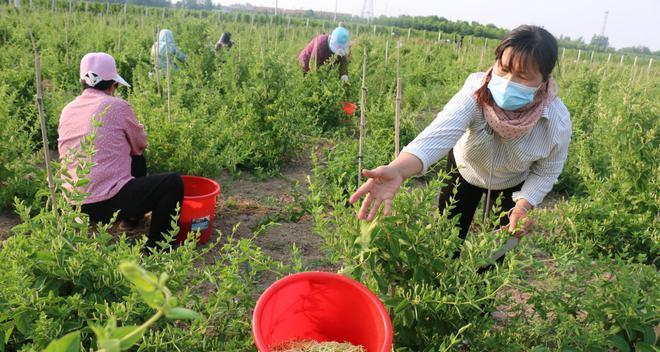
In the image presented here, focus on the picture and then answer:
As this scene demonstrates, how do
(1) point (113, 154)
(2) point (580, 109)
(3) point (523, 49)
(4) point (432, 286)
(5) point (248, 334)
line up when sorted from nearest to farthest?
1. (4) point (432, 286)
2. (3) point (523, 49)
3. (5) point (248, 334)
4. (1) point (113, 154)
5. (2) point (580, 109)

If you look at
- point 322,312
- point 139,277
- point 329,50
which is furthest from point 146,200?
point 329,50

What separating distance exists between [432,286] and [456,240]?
0.21 metres

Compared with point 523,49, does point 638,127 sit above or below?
below

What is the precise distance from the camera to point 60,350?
26.6 inches

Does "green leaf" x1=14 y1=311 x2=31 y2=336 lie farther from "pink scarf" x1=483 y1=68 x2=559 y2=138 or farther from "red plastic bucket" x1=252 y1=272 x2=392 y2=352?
"pink scarf" x1=483 y1=68 x2=559 y2=138

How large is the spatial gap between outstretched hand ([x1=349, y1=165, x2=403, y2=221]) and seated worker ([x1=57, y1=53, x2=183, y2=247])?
1596 millimetres

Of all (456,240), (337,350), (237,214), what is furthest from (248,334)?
(237,214)

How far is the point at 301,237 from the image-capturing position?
3.61 meters

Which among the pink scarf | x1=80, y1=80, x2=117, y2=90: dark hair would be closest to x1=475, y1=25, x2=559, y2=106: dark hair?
the pink scarf

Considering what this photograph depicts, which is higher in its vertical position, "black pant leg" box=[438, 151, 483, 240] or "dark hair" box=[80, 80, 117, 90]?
"dark hair" box=[80, 80, 117, 90]

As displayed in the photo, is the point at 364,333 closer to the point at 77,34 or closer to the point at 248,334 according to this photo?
the point at 248,334

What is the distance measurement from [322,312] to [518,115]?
1192 mm

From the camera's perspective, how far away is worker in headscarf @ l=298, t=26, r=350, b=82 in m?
6.36

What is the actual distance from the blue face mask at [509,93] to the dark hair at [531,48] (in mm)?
74
